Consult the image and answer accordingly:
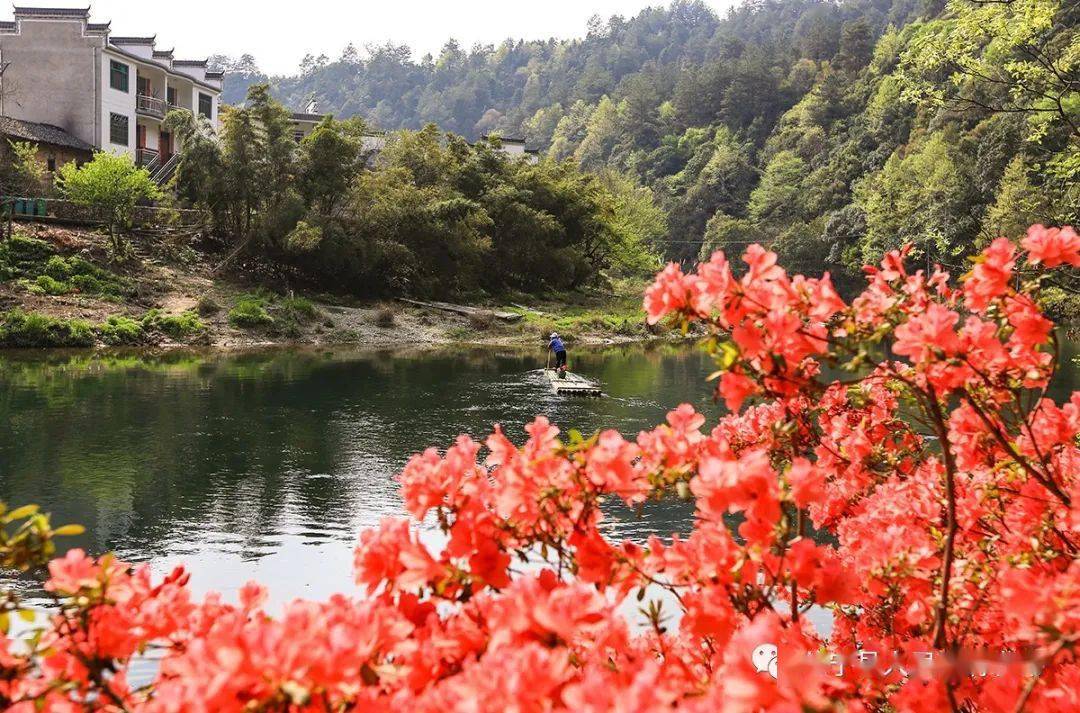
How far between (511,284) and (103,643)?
54.0 metres

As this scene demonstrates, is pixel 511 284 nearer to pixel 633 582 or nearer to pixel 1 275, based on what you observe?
pixel 1 275

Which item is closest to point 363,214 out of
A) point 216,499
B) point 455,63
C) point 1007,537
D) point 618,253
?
point 618,253

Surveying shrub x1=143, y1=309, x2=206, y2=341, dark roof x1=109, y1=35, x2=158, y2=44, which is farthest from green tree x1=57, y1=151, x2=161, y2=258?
dark roof x1=109, y1=35, x2=158, y2=44

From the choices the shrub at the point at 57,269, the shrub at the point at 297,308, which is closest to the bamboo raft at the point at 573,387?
the shrub at the point at 297,308

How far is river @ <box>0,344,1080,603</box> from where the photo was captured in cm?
1173

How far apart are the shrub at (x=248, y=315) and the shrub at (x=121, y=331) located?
3933 millimetres

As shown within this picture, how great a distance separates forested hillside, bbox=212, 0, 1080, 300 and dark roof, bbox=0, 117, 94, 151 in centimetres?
3371

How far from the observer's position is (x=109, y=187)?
123 ft

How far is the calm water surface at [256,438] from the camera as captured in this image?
462 inches

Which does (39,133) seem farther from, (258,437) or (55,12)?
(258,437)

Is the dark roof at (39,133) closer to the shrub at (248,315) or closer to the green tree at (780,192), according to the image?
the shrub at (248,315)

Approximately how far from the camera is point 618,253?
209ft

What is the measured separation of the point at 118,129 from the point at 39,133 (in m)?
4.81

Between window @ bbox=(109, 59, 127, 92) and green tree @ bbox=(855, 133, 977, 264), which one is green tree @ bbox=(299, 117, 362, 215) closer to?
window @ bbox=(109, 59, 127, 92)
